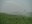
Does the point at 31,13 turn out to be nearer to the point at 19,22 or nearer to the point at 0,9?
the point at 19,22

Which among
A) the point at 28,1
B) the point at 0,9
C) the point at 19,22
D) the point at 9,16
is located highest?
the point at 28,1

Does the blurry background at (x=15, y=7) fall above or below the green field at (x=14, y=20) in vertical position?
above

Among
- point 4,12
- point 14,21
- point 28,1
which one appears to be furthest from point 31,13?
point 4,12

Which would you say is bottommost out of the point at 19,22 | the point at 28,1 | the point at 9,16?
the point at 19,22

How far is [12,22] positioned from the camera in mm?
786

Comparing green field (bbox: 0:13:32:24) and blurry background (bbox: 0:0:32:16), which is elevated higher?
blurry background (bbox: 0:0:32:16)

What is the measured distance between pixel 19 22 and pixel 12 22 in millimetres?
117

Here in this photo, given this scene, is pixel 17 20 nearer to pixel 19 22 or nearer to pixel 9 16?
pixel 19 22

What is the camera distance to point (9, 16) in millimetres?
790

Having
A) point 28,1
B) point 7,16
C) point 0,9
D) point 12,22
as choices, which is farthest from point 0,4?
point 28,1

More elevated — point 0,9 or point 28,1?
point 28,1

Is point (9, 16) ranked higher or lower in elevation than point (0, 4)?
lower

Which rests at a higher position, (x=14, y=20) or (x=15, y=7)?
(x=15, y=7)

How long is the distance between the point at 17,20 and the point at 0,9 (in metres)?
0.34
